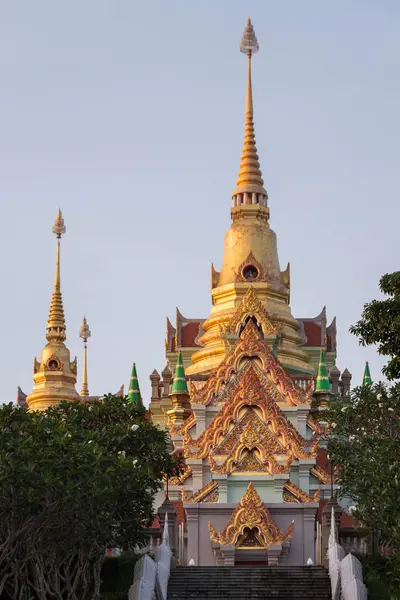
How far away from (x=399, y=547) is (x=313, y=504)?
18.2 meters

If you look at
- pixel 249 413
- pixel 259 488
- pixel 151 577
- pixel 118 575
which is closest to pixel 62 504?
pixel 151 577

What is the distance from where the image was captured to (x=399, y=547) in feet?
113

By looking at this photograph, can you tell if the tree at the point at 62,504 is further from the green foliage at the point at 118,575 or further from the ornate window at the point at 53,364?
the ornate window at the point at 53,364

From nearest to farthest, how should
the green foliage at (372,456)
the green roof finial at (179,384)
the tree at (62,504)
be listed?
the green foliage at (372,456) → the tree at (62,504) → the green roof finial at (179,384)

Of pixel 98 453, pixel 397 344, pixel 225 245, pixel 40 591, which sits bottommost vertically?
pixel 40 591

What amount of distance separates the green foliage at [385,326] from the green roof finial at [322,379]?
2461 cm

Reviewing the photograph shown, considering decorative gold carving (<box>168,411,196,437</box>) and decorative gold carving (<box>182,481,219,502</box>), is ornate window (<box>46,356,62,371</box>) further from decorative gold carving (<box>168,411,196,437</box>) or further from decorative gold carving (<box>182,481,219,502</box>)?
decorative gold carving (<box>182,481,219,502</box>)

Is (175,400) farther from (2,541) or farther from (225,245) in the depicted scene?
(2,541)

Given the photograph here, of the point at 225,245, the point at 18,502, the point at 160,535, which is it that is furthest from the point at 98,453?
the point at 225,245

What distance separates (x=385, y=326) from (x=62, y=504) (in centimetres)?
876

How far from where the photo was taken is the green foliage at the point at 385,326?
38.2 m

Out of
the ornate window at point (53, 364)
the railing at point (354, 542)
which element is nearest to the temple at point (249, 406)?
the ornate window at point (53, 364)

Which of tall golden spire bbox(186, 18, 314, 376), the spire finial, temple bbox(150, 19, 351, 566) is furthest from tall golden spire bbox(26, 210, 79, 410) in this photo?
tall golden spire bbox(186, 18, 314, 376)

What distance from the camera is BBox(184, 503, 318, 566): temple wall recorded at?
52250mm
